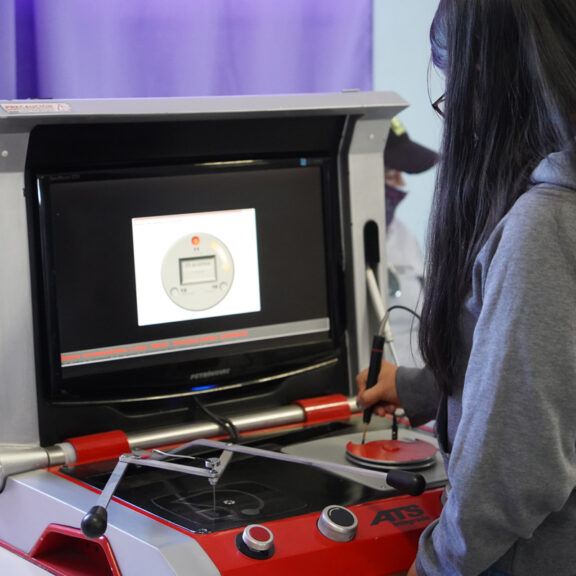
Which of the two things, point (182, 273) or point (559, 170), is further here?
point (182, 273)

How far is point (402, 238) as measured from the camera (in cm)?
226

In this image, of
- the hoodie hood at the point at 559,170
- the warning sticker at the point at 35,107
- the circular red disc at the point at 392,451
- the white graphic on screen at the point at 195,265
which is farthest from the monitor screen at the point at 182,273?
the hoodie hood at the point at 559,170

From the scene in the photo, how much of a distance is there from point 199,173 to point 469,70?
21.3 inches

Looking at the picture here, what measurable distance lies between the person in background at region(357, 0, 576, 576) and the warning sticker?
47cm

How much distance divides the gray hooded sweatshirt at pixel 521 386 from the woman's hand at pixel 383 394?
1.36 feet

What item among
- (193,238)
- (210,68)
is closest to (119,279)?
(193,238)

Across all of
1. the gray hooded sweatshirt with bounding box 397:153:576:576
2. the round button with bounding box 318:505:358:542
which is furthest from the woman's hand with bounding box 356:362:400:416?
the gray hooded sweatshirt with bounding box 397:153:576:576

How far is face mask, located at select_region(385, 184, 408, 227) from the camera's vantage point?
7.42ft

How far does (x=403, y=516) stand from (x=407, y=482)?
47 millimetres

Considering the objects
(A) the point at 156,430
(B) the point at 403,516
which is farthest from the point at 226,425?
(B) the point at 403,516

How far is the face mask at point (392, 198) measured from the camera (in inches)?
89.0

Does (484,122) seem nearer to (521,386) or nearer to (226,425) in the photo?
(521,386)

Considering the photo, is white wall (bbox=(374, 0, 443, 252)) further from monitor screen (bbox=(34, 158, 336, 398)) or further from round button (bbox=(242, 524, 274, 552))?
round button (bbox=(242, 524, 274, 552))

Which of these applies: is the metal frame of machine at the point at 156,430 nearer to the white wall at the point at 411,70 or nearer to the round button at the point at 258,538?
the round button at the point at 258,538
